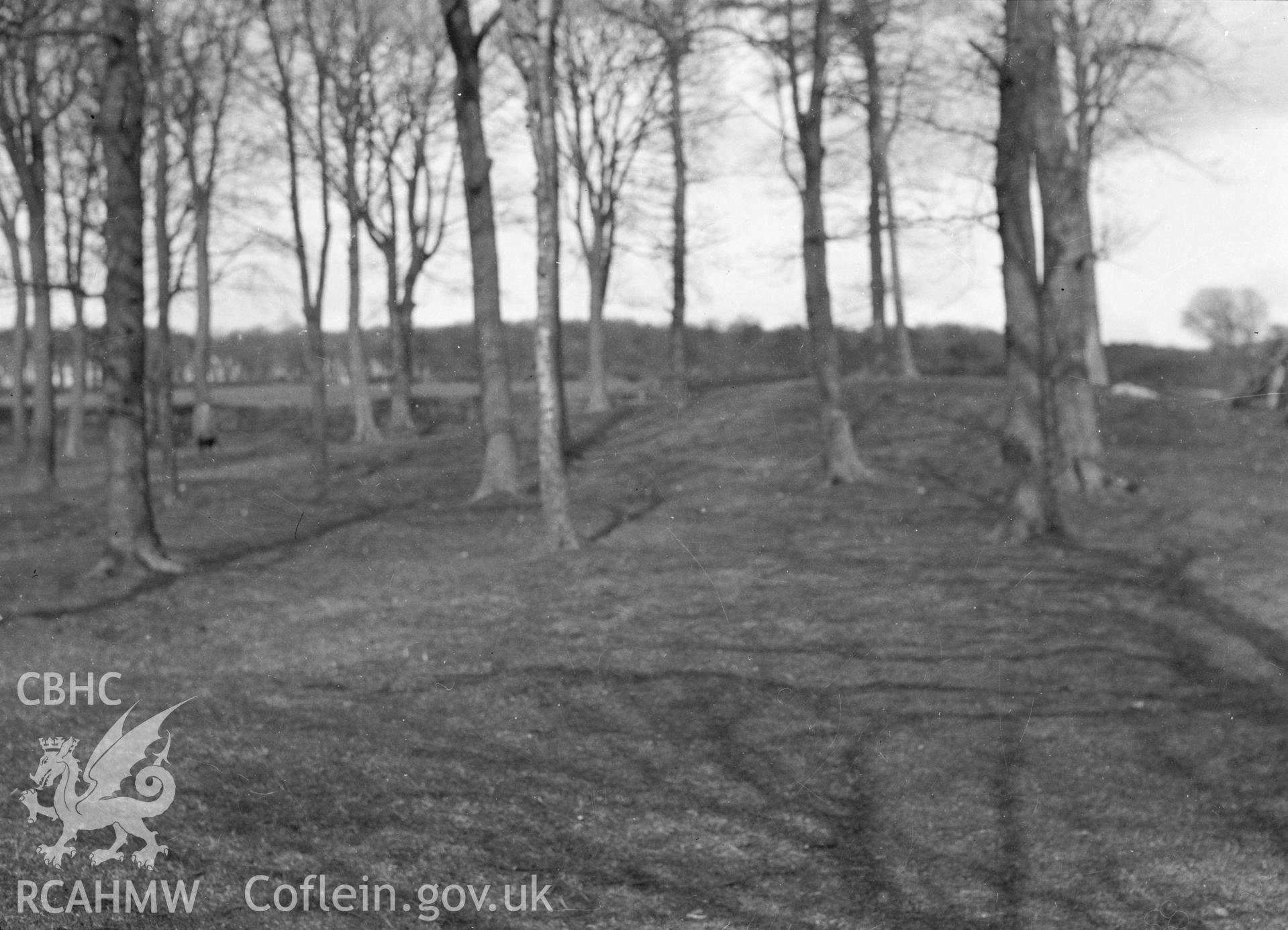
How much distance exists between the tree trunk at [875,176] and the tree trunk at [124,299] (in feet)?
31.2

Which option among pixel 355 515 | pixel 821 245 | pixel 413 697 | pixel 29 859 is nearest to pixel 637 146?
pixel 821 245

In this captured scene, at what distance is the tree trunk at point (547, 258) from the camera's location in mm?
14547

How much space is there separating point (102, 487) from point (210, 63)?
887 cm

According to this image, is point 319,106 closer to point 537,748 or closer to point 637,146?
point 637,146

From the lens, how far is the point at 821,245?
Result: 18984mm

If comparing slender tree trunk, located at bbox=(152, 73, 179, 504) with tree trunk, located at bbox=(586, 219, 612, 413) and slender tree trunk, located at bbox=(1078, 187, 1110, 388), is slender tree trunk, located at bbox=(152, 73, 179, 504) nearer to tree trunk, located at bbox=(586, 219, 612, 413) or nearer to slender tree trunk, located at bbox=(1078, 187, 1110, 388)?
tree trunk, located at bbox=(586, 219, 612, 413)

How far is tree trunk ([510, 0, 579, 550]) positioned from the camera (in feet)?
47.7

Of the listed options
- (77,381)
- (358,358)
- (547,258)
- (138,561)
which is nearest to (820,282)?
(547,258)

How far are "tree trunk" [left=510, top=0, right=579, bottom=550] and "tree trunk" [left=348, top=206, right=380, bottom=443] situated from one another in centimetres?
1813

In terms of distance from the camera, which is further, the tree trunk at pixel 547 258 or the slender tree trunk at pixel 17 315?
the slender tree trunk at pixel 17 315

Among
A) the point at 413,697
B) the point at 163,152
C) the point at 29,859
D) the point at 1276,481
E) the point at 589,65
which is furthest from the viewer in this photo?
the point at 589,65

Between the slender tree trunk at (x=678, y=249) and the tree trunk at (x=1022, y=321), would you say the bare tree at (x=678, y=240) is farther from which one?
the tree trunk at (x=1022, y=321)

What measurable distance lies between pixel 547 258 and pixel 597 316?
17.5 meters

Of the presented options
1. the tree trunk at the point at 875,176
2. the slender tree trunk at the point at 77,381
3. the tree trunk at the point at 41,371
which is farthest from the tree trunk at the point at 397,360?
the tree trunk at the point at 875,176
